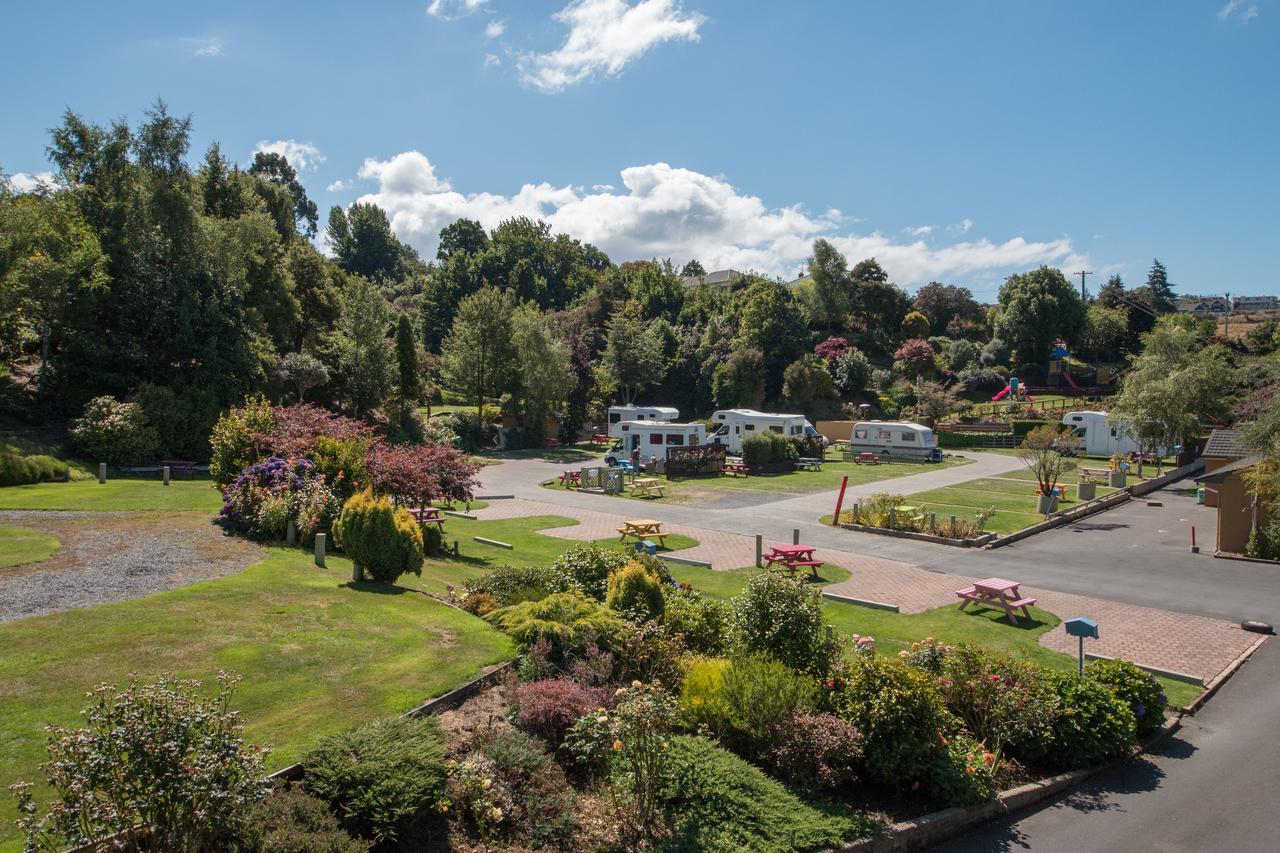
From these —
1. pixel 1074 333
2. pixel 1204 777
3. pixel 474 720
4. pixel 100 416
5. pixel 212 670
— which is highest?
pixel 1074 333

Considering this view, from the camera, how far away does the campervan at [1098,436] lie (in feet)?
129

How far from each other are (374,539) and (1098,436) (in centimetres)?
4130

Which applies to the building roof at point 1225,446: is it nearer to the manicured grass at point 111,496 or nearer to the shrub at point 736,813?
the shrub at point 736,813

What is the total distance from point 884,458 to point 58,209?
39165 millimetres

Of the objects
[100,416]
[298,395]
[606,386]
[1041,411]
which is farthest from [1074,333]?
[100,416]

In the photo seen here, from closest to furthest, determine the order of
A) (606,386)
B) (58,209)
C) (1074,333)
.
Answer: (58,209), (606,386), (1074,333)

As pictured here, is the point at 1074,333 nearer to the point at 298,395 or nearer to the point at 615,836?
the point at 298,395

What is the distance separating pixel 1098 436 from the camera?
1590 inches

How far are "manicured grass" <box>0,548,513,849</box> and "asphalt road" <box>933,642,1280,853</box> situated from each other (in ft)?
18.4

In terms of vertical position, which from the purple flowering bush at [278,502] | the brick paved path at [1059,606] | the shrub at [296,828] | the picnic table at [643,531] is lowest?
the brick paved path at [1059,606]

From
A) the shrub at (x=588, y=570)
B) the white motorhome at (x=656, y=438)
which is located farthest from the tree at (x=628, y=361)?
the shrub at (x=588, y=570)

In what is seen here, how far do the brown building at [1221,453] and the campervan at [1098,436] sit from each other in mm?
11486

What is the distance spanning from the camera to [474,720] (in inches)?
287

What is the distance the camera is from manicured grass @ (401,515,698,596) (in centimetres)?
1343
